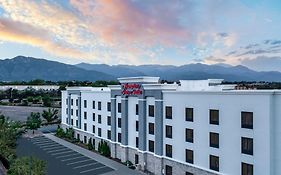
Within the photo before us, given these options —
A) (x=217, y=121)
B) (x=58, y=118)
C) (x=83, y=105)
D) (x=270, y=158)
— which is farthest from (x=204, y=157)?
(x=58, y=118)

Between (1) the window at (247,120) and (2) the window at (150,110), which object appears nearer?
(1) the window at (247,120)

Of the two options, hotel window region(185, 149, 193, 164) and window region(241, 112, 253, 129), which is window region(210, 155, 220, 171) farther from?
window region(241, 112, 253, 129)

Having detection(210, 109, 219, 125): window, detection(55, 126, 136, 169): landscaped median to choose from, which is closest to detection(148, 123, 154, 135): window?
detection(55, 126, 136, 169): landscaped median

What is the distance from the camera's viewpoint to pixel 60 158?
47.7 metres

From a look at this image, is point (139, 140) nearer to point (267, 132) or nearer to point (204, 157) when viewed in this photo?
point (204, 157)

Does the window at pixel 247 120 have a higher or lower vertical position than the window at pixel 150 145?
higher

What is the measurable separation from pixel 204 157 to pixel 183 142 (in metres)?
3.52

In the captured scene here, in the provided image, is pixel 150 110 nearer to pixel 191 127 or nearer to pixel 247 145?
pixel 191 127

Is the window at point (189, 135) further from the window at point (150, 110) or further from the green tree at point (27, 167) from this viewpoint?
the green tree at point (27, 167)

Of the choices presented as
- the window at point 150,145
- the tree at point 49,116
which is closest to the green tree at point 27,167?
the window at point 150,145

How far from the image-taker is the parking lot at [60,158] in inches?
1617

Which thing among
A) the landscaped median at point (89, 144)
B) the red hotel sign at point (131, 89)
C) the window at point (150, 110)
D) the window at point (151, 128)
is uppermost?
the red hotel sign at point (131, 89)

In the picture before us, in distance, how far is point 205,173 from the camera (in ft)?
106

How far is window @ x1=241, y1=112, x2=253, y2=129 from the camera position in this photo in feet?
90.8
